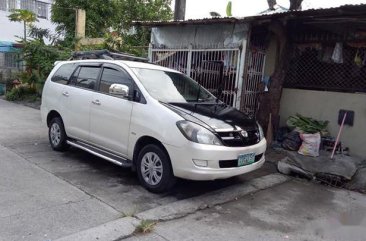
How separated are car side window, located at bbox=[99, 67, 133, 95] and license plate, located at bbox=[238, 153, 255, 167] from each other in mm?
1868

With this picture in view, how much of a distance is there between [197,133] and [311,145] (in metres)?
3.10

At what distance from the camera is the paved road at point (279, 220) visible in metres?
3.95

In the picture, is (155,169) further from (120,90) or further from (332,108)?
(332,108)

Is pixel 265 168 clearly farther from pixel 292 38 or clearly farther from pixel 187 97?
pixel 292 38

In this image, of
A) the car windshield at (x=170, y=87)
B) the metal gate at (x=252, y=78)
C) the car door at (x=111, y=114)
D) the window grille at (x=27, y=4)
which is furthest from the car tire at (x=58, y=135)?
the window grille at (x=27, y=4)

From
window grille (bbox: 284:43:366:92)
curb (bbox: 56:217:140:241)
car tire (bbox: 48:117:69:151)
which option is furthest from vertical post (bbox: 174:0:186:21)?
curb (bbox: 56:217:140:241)

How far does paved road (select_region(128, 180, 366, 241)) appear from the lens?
12.9ft

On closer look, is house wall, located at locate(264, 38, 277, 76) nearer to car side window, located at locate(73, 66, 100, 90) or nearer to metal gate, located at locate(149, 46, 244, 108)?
metal gate, located at locate(149, 46, 244, 108)

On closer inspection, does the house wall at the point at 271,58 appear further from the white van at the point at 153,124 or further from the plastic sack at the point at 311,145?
the white van at the point at 153,124

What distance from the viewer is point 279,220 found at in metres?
4.44

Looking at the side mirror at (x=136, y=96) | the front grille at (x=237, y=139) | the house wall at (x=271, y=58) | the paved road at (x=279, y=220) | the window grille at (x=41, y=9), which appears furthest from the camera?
the window grille at (x=41, y=9)

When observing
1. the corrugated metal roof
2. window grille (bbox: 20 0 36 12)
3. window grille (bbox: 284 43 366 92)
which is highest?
window grille (bbox: 20 0 36 12)

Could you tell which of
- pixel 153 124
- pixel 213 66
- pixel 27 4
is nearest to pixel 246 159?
pixel 153 124

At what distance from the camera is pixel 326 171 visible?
240 inches
